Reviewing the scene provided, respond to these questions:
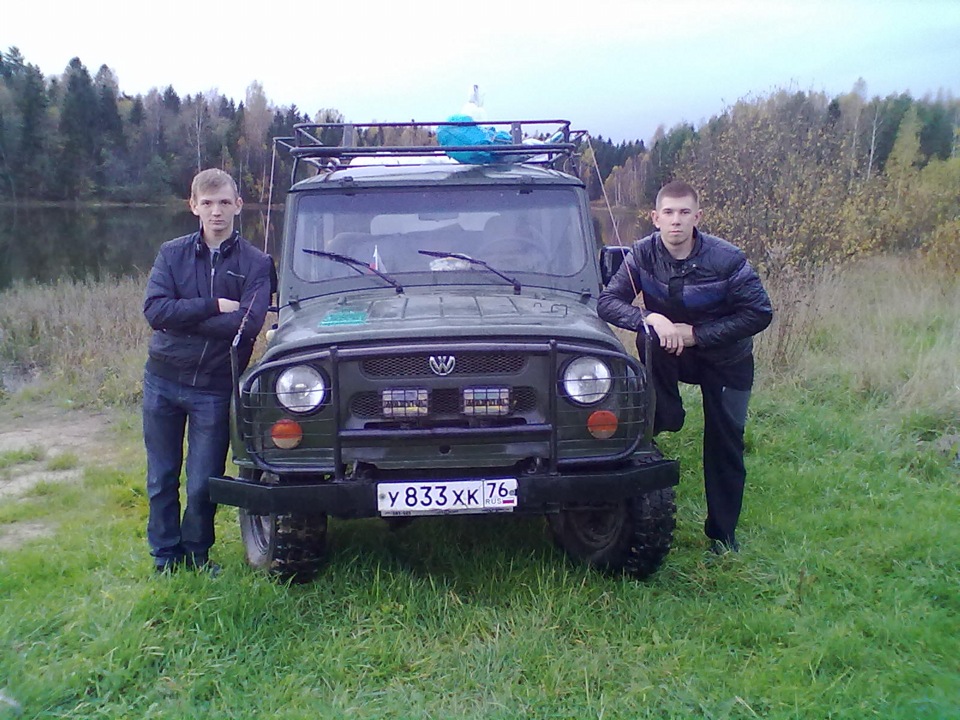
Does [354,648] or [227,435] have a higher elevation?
[227,435]

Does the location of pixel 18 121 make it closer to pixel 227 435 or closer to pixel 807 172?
pixel 807 172

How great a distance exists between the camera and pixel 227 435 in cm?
394

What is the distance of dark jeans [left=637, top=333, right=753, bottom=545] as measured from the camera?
4.17 meters

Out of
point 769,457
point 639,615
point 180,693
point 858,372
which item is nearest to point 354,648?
point 180,693

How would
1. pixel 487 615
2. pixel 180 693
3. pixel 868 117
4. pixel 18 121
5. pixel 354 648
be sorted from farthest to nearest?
pixel 18 121 → pixel 868 117 → pixel 487 615 → pixel 354 648 → pixel 180 693

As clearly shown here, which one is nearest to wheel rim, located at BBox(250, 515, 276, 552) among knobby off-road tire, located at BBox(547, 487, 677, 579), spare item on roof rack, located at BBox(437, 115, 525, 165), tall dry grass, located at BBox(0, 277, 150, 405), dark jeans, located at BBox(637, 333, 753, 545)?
knobby off-road tire, located at BBox(547, 487, 677, 579)

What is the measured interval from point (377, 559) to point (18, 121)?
50313 mm

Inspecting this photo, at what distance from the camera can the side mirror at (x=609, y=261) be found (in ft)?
15.0

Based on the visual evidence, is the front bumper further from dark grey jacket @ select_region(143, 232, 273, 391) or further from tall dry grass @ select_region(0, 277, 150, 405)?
tall dry grass @ select_region(0, 277, 150, 405)

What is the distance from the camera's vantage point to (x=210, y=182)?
3840 mm

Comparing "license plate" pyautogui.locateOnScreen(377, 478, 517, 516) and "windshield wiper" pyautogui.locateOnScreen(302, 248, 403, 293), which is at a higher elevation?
"windshield wiper" pyautogui.locateOnScreen(302, 248, 403, 293)

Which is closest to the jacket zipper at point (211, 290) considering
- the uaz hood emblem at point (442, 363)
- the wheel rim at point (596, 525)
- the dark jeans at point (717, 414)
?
the uaz hood emblem at point (442, 363)

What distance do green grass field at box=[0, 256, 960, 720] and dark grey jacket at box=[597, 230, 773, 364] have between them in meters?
1.15

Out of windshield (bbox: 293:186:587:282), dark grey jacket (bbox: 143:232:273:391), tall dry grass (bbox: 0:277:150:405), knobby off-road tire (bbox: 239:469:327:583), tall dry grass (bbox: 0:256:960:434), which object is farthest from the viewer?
tall dry grass (bbox: 0:277:150:405)
